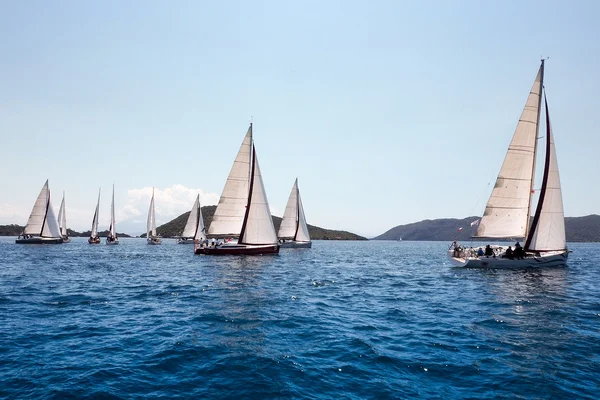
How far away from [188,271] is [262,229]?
48.6 feet

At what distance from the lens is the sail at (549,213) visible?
36.8m

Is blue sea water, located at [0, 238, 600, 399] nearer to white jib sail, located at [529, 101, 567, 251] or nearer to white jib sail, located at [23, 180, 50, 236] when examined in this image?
white jib sail, located at [529, 101, 567, 251]

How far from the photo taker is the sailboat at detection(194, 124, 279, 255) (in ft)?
162

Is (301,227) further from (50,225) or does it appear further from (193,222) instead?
(50,225)

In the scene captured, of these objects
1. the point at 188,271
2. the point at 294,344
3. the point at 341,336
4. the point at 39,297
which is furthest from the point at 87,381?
the point at 188,271

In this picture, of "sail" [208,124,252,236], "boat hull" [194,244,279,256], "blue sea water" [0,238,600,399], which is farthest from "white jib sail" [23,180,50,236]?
"blue sea water" [0,238,600,399]

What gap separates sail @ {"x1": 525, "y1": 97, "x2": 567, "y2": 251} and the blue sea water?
38.0ft

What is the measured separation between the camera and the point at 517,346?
13367 millimetres

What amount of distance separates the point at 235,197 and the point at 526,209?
36.3 metres

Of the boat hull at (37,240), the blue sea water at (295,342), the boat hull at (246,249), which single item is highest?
the boat hull at (37,240)

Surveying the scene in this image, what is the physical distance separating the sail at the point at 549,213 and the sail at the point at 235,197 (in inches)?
1401

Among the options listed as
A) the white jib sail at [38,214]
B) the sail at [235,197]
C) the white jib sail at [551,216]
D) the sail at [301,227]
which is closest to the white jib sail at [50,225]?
the white jib sail at [38,214]

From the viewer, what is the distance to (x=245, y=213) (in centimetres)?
5056

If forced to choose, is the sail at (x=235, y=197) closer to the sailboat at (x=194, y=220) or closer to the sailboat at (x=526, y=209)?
the sailboat at (x=526, y=209)
